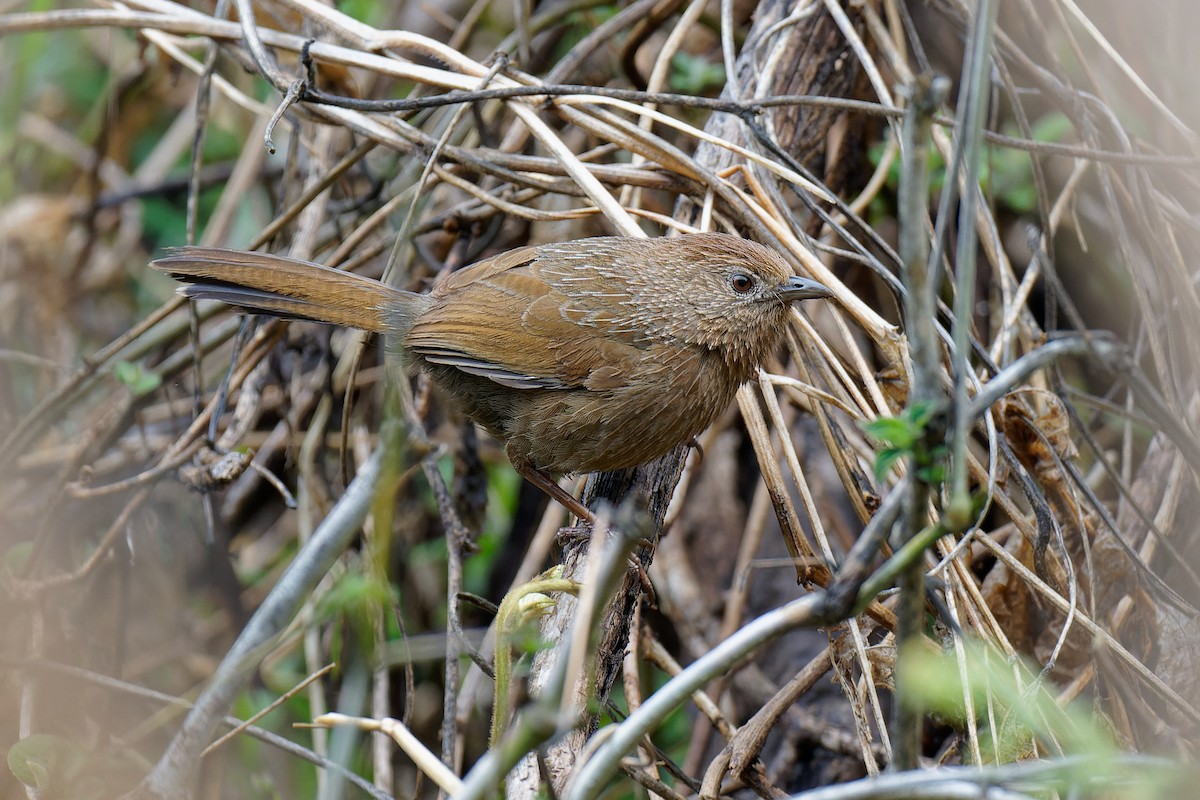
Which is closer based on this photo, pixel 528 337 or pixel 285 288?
pixel 285 288

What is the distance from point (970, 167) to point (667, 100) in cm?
157

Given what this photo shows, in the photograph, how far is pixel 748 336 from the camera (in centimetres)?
304

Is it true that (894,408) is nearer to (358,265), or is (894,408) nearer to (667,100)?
(667,100)

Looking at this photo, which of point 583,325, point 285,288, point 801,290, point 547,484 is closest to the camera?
A: point 801,290

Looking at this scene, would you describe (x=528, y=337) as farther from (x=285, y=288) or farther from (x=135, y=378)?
(x=135, y=378)

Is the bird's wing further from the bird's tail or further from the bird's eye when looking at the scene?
the bird's eye

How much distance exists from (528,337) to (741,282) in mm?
686

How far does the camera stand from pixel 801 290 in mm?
2934

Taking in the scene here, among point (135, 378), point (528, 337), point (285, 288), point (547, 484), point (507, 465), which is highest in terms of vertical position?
point (285, 288)

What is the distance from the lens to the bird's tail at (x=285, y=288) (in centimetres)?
298

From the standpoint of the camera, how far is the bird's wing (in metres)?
3.09

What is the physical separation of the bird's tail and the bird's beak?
1164 mm

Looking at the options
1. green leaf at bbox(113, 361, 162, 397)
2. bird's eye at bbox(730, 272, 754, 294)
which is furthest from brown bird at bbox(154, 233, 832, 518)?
green leaf at bbox(113, 361, 162, 397)

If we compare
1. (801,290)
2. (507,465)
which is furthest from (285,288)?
(507,465)
